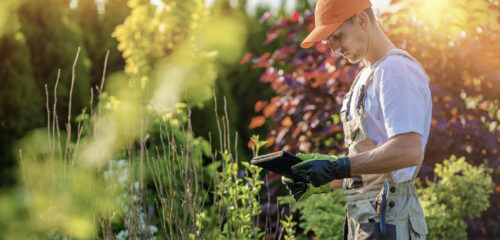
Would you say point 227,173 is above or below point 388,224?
above

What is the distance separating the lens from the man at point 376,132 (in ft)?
6.43

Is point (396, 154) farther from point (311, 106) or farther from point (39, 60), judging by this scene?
point (39, 60)

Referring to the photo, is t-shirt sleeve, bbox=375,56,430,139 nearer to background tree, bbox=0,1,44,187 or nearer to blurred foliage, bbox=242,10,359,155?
blurred foliage, bbox=242,10,359,155

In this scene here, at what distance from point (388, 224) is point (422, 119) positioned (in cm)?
38

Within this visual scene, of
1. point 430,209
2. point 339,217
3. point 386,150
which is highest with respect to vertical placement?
point 386,150

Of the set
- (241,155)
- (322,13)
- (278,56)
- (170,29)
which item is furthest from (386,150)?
(170,29)

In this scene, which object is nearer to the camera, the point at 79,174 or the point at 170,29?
the point at 79,174

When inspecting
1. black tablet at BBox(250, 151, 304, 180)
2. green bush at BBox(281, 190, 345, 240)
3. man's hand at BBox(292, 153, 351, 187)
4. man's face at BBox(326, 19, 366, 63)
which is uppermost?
man's face at BBox(326, 19, 366, 63)

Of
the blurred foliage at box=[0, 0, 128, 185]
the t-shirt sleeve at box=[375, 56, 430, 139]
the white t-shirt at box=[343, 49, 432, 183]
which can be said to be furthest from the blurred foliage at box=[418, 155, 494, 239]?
the blurred foliage at box=[0, 0, 128, 185]

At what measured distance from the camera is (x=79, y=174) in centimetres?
446

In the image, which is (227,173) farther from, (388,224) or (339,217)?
(388,224)

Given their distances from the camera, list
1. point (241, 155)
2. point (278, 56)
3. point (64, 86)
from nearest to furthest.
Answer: point (278, 56)
point (64, 86)
point (241, 155)

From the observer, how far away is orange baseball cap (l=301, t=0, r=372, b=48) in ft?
7.20

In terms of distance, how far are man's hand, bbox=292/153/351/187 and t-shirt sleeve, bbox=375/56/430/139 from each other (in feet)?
0.61
